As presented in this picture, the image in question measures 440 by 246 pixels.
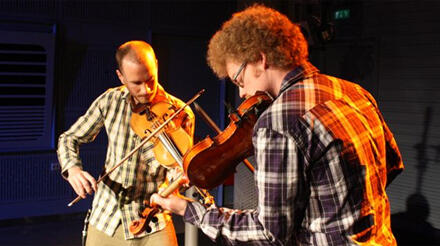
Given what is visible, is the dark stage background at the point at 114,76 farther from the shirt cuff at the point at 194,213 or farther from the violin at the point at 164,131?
the shirt cuff at the point at 194,213

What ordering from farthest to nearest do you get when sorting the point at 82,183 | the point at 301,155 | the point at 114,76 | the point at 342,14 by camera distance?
the point at 342,14, the point at 114,76, the point at 82,183, the point at 301,155

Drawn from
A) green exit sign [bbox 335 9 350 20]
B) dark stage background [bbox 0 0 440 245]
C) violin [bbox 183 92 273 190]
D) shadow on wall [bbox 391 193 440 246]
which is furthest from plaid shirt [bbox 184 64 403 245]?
green exit sign [bbox 335 9 350 20]

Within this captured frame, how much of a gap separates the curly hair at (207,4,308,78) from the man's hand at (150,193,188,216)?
1.65 ft

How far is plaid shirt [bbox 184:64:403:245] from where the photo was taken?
4.38ft

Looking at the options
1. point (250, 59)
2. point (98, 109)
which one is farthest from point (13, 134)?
point (250, 59)

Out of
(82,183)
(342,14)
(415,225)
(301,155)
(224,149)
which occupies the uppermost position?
(342,14)

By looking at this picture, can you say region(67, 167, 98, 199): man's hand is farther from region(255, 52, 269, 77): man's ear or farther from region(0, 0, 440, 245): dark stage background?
region(0, 0, 440, 245): dark stage background

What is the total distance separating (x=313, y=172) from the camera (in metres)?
1.37

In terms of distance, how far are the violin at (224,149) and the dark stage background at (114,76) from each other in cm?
329

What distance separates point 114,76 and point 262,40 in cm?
455

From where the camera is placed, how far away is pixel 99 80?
5.76 m

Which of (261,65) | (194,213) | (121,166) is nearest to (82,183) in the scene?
(121,166)

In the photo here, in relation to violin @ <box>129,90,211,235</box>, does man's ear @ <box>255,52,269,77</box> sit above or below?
above

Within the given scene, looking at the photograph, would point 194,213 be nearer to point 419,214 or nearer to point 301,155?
point 301,155
